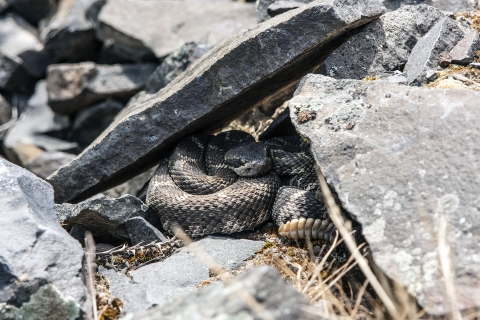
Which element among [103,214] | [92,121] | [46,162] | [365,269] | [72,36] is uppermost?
[365,269]

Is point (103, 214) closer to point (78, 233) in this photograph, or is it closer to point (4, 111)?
point (78, 233)

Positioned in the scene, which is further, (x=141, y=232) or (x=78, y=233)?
(x=78, y=233)

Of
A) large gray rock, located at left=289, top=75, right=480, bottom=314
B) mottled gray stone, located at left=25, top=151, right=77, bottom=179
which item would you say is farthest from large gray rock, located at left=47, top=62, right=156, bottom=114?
large gray rock, located at left=289, top=75, right=480, bottom=314

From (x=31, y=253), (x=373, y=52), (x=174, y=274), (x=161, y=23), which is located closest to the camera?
(x=31, y=253)

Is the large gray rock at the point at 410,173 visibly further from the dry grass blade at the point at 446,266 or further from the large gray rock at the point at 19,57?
the large gray rock at the point at 19,57

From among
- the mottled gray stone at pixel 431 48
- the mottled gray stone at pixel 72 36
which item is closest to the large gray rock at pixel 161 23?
the mottled gray stone at pixel 72 36

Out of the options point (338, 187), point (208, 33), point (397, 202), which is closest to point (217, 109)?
point (338, 187)

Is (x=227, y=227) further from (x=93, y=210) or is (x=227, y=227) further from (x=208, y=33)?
(x=208, y=33)

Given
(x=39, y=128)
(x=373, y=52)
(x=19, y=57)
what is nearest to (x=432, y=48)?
(x=373, y=52)
